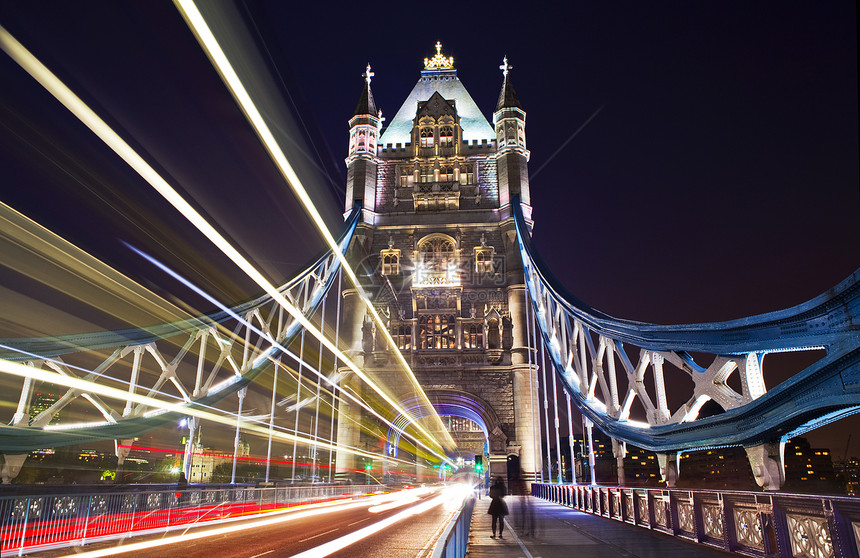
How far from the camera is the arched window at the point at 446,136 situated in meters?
39.5

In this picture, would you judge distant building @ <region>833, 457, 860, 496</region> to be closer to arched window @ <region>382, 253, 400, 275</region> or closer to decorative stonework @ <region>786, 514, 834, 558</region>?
arched window @ <region>382, 253, 400, 275</region>

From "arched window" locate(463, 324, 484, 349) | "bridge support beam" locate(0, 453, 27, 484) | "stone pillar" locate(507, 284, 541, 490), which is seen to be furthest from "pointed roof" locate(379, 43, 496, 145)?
"bridge support beam" locate(0, 453, 27, 484)

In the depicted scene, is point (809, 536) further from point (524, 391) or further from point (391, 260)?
point (391, 260)

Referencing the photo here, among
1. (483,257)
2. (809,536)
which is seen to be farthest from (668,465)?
(483,257)

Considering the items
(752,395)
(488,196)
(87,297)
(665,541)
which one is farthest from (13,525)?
(488,196)

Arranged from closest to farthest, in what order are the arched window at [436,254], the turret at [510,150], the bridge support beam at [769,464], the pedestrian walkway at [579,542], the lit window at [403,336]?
the pedestrian walkway at [579,542] → the bridge support beam at [769,464] → the lit window at [403,336] → the arched window at [436,254] → the turret at [510,150]

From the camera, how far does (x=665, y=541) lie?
9031mm

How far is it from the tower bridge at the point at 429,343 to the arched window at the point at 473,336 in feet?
0.41

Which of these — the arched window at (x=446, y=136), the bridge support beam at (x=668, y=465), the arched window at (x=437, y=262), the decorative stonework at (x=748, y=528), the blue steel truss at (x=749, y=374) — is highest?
the arched window at (x=446, y=136)

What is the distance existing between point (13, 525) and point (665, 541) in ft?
35.2

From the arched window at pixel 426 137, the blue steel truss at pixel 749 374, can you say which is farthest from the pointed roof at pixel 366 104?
the blue steel truss at pixel 749 374

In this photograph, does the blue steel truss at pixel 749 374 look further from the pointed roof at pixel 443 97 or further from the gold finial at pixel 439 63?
the gold finial at pixel 439 63

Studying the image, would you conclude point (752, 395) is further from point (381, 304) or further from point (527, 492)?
point (381, 304)

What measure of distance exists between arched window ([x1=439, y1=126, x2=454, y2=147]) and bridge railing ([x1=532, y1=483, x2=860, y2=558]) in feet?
101
